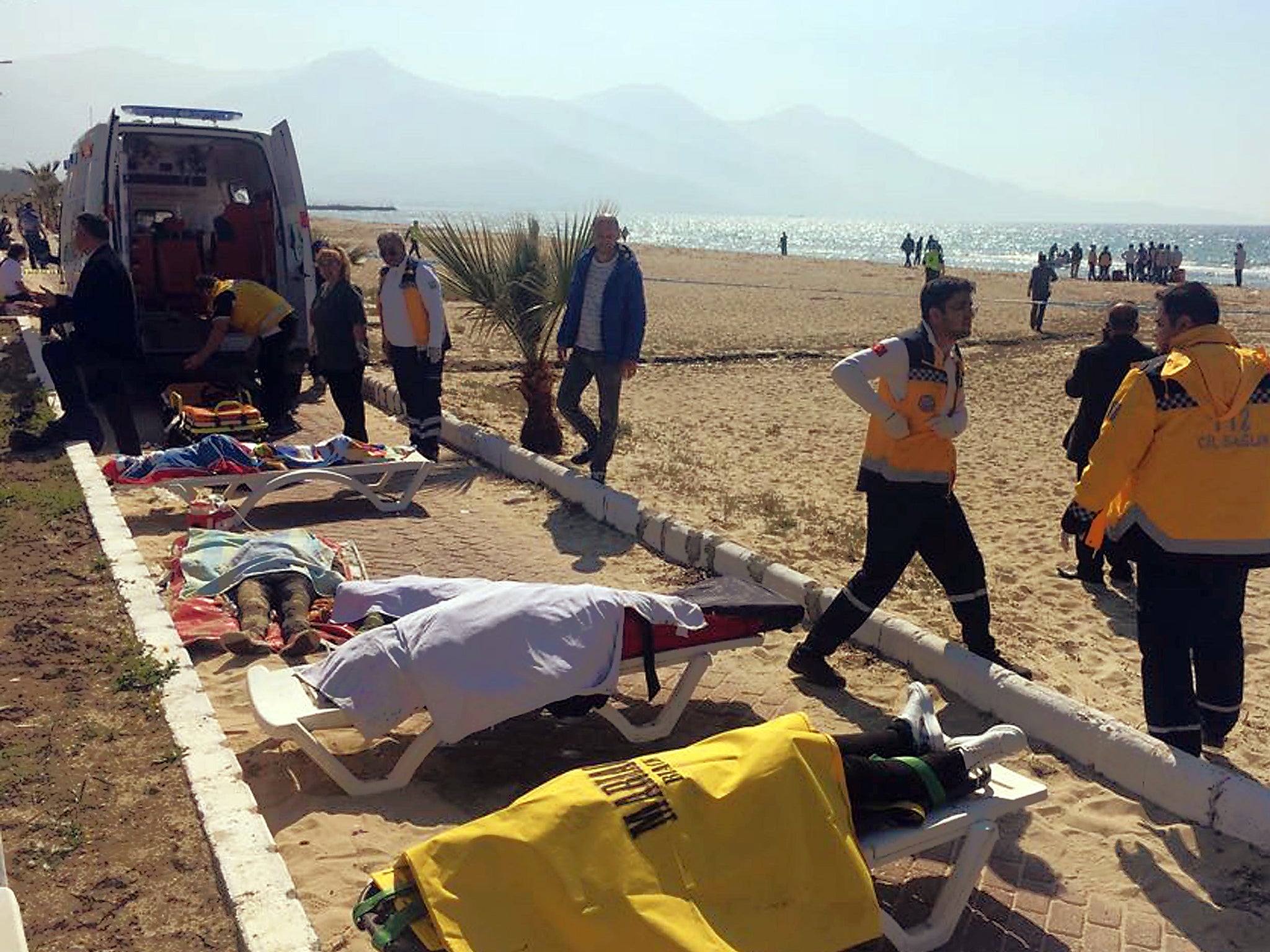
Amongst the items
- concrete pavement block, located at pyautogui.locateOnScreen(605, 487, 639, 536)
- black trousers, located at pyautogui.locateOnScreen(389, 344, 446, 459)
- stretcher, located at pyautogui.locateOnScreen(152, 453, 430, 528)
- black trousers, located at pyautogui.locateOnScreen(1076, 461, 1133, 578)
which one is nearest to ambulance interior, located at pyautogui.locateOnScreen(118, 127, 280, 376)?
black trousers, located at pyautogui.locateOnScreen(389, 344, 446, 459)

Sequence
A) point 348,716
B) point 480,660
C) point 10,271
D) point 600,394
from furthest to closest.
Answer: point 10,271, point 600,394, point 348,716, point 480,660

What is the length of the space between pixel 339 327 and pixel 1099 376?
5.31 meters

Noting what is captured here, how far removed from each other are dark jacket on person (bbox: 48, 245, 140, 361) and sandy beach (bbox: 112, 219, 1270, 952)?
1159mm

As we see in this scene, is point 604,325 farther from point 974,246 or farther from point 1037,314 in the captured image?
point 974,246

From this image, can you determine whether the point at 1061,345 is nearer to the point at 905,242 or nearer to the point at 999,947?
the point at 999,947

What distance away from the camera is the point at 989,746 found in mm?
3297

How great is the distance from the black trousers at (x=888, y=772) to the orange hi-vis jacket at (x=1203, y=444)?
123cm

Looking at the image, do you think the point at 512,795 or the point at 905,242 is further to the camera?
the point at 905,242

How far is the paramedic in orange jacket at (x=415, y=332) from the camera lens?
26.9ft

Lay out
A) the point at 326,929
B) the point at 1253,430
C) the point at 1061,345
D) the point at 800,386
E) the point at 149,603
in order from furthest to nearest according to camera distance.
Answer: the point at 1061,345 < the point at 800,386 < the point at 149,603 < the point at 1253,430 < the point at 326,929

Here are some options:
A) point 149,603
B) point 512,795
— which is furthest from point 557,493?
point 512,795

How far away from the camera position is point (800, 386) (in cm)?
1391

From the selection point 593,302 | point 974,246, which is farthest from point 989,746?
point 974,246

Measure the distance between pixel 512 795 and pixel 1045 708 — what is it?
2092 millimetres
